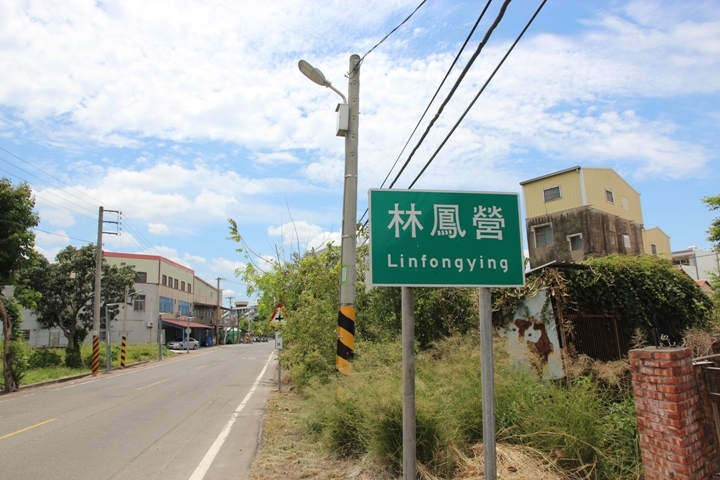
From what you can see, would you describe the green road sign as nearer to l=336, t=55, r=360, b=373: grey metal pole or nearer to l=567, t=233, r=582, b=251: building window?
l=336, t=55, r=360, b=373: grey metal pole

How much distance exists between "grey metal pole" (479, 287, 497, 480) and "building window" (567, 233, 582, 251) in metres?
33.1

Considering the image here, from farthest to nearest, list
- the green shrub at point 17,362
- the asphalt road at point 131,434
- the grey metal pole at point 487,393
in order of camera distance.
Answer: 1. the green shrub at point 17,362
2. the asphalt road at point 131,434
3. the grey metal pole at point 487,393

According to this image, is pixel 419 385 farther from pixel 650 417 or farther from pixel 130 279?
pixel 130 279

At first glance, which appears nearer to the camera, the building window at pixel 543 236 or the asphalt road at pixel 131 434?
the asphalt road at pixel 131 434

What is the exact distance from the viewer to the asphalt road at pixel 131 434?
689 centimetres

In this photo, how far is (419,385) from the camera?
6277mm

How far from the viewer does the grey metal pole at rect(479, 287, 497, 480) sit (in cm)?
338

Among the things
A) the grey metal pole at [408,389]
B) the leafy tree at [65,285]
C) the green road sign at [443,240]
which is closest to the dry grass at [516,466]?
the grey metal pole at [408,389]

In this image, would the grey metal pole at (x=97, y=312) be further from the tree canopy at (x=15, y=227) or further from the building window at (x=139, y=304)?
the building window at (x=139, y=304)

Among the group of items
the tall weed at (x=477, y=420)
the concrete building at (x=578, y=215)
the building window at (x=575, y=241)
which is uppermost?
the concrete building at (x=578, y=215)

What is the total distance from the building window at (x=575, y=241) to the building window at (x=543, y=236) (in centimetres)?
136

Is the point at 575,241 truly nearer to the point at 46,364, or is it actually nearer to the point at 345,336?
the point at 345,336

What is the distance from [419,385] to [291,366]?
7.50 meters

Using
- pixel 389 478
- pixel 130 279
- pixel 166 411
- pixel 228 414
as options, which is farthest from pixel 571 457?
pixel 130 279
